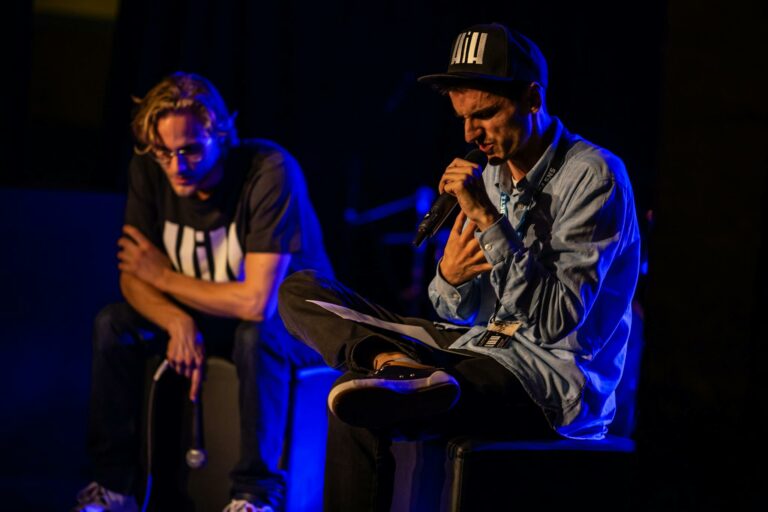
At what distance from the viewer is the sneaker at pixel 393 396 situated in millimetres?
1768

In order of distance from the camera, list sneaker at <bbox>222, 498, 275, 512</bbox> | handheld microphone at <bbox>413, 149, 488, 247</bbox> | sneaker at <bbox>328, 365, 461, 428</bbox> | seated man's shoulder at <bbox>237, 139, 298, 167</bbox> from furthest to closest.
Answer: seated man's shoulder at <bbox>237, 139, 298, 167</bbox> < sneaker at <bbox>222, 498, 275, 512</bbox> < handheld microphone at <bbox>413, 149, 488, 247</bbox> < sneaker at <bbox>328, 365, 461, 428</bbox>

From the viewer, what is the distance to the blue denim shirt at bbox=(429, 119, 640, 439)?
6.27ft

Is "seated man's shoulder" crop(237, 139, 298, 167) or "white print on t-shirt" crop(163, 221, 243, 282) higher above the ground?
"seated man's shoulder" crop(237, 139, 298, 167)

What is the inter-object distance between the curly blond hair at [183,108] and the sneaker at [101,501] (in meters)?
1.01

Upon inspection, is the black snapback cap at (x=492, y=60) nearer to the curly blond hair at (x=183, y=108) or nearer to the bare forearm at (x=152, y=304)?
the curly blond hair at (x=183, y=108)

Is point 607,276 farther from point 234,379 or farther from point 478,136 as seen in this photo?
point 234,379

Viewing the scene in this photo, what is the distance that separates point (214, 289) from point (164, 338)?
0.79ft

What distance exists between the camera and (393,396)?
1.78 metres

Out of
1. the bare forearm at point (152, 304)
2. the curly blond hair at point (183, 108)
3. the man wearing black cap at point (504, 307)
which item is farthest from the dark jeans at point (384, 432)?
the curly blond hair at point (183, 108)

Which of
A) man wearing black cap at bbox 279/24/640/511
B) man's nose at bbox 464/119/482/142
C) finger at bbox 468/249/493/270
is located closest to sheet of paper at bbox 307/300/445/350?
man wearing black cap at bbox 279/24/640/511

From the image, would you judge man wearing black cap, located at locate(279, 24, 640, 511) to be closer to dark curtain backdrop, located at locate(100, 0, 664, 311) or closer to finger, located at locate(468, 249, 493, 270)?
finger, located at locate(468, 249, 493, 270)

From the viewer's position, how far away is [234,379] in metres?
2.80

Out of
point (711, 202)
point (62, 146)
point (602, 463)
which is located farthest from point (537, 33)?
point (711, 202)

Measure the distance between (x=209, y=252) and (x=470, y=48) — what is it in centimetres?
116
